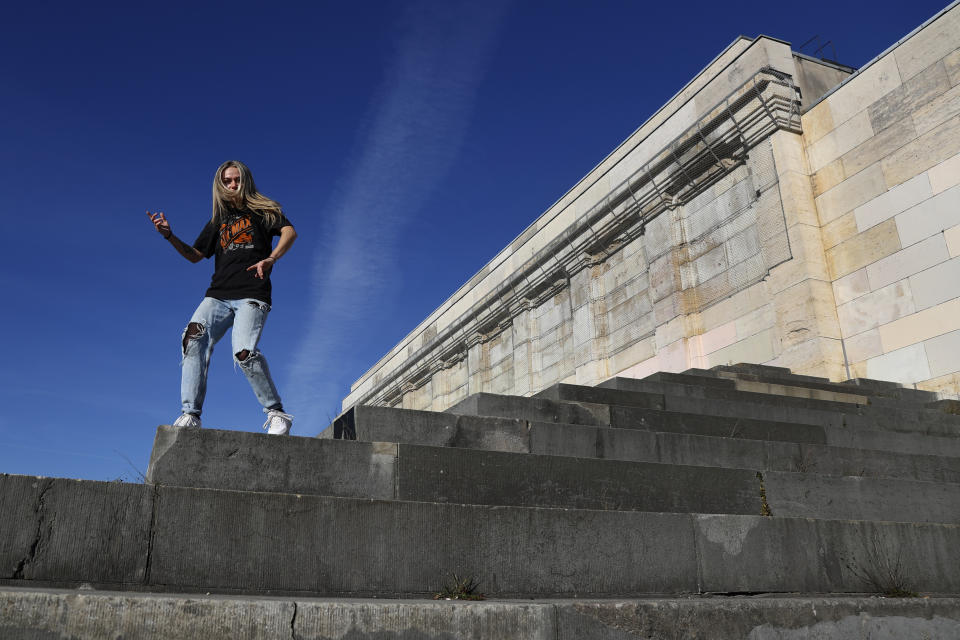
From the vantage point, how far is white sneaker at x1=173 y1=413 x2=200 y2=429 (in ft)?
14.4

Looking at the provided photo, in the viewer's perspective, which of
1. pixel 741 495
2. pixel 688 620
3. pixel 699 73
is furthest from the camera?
pixel 699 73

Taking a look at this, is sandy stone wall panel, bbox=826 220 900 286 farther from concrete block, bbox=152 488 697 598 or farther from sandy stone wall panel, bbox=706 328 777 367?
concrete block, bbox=152 488 697 598

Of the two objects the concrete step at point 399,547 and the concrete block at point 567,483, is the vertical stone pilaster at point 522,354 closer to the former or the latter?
the concrete block at point 567,483

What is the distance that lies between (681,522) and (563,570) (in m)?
0.92

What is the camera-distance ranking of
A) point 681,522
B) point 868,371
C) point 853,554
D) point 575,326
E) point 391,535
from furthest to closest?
point 575,326 → point 868,371 → point 853,554 → point 681,522 → point 391,535

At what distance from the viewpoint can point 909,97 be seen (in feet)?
37.1

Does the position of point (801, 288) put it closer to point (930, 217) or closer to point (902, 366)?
point (902, 366)

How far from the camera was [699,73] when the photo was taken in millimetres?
15039

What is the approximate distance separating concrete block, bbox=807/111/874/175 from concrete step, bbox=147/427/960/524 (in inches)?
292

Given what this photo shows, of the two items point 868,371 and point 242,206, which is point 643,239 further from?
point 242,206

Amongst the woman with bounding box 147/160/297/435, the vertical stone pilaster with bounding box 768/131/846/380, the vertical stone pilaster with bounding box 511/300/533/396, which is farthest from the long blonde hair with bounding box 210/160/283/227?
the vertical stone pilaster with bounding box 511/300/533/396

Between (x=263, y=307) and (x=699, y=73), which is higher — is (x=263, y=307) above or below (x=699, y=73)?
below

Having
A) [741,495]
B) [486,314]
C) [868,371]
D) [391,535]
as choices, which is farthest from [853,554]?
[486,314]

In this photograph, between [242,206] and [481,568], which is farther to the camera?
[242,206]
